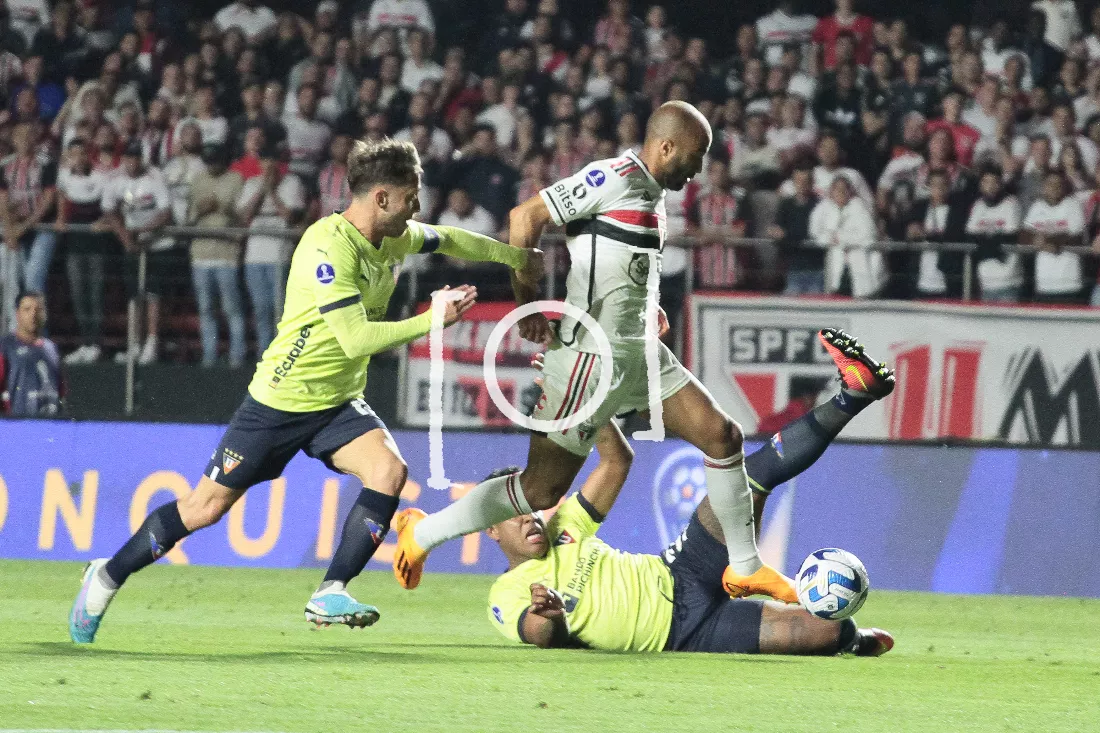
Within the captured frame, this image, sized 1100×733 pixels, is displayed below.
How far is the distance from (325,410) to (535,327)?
981mm

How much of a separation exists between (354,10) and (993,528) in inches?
339

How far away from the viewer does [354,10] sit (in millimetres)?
16562

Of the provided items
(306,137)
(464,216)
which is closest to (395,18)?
(306,137)

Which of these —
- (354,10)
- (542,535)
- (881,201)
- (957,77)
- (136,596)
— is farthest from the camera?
(354,10)

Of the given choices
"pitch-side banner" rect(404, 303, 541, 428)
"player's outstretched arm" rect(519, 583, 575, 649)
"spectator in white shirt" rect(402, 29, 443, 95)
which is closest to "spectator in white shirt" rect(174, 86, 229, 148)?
"spectator in white shirt" rect(402, 29, 443, 95)

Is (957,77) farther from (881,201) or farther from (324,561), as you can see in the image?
(324,561)

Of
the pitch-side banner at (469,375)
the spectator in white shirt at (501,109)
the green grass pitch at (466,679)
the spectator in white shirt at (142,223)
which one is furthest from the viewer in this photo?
the spectator in white shirt at (501,109)

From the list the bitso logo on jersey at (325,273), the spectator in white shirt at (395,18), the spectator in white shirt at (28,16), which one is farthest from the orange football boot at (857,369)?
Answer: the spectator in white shirt at (28,16)

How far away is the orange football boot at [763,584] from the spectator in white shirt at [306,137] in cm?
863

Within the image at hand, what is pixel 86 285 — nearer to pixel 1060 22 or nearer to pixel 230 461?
pixel 230 461

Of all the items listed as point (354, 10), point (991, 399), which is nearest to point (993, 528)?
point (991, 399)

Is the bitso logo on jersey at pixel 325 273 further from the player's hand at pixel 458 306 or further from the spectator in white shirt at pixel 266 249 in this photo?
the spectator in white shirt at pixel 266 249

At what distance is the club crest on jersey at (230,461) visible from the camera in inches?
274

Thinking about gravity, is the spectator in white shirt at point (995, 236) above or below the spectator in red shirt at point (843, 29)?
below
